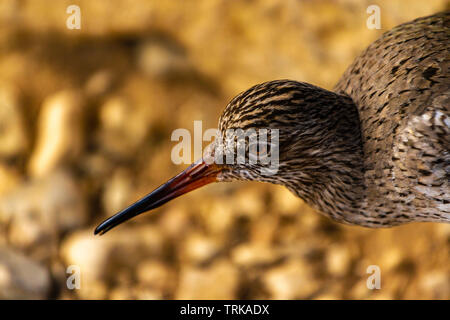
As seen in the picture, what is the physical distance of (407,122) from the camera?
4.98ft

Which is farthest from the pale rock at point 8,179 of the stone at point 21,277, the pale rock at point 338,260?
the pale rock at point 338,260

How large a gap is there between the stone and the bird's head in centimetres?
123

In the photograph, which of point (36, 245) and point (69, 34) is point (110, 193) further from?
point (69, 34)

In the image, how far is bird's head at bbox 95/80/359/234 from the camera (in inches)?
60.6

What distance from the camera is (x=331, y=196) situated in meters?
1.74

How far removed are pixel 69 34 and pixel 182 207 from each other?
110 cm

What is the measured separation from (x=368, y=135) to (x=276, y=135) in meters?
0.30

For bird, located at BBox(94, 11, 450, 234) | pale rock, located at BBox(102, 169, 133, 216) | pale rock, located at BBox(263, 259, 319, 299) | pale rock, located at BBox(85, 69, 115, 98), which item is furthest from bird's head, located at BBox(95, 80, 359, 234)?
pale rock, located at BBox(85, 69, 115, 98)

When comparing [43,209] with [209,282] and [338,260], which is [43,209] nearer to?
[209,282]

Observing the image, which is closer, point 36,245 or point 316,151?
point 316,151

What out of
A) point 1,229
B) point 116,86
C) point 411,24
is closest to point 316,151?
point 411,24

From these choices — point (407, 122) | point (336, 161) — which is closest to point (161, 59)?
point (336, 161)

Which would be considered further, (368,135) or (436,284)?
(436,284)
